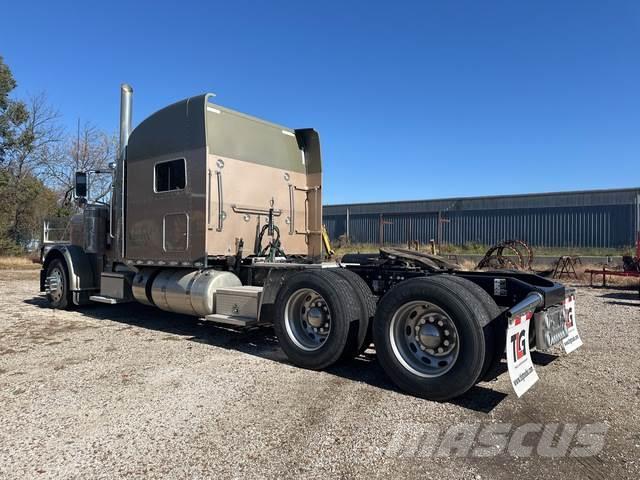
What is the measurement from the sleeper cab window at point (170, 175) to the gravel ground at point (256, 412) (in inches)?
90.7

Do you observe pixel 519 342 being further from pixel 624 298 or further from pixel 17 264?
pixel 17 264

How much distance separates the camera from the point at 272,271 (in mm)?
6441

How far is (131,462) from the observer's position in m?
3.33

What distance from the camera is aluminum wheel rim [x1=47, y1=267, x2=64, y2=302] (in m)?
9.84

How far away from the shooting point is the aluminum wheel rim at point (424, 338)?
4.60m

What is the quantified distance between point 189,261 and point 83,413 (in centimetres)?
332

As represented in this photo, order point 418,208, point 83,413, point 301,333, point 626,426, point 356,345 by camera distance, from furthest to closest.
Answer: point 418,208, point 301,333, point 356,345, point 83,413, point 626,426

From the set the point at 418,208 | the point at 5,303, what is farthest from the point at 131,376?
the point at 418,208

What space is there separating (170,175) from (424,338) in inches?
189

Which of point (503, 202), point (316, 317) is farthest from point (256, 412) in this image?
point (503, 202)

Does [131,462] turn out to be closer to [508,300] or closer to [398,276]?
[398,276]

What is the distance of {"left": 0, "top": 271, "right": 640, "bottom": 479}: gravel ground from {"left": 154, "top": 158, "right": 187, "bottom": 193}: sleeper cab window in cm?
230

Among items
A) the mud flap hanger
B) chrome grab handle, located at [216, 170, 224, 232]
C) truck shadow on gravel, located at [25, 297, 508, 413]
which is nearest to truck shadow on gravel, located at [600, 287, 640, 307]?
truck shadow on gravel, located at [25, 297, 508, 413]

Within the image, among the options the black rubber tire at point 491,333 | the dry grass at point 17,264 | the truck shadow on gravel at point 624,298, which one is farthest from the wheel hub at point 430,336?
the dry grass at point 17,264
